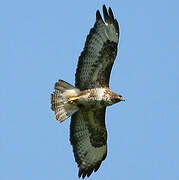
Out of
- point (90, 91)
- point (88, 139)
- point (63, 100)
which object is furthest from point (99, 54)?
point (88, 139)

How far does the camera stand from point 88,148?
14.0 metres

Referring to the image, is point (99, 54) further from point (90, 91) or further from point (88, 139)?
point (88, 139)

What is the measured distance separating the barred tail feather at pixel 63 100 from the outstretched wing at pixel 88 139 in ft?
1.18

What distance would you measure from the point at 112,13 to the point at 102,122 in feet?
8.02

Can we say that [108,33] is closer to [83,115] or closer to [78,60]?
[78,60]

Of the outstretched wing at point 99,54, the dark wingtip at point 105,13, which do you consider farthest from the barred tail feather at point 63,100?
the dark wingtip at point 105,13

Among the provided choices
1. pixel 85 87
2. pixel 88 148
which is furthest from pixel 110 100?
pixel 88 148

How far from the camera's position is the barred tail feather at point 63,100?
13367 millimetres

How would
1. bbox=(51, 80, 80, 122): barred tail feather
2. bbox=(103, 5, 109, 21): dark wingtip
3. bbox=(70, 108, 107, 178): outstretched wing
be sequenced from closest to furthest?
1. bbox=(103, 5, 109, 21): dark wingtip
2. bbox=(51, 80, 80, 122): barred tail feather
3. bbox=(70, 108, 107, 178): outstretched wing

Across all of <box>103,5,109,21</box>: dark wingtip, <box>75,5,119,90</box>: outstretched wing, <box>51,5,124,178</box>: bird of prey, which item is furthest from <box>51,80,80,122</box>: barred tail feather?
<box>103,5,109,21</box>: dark wingtip

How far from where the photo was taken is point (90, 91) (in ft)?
43.5

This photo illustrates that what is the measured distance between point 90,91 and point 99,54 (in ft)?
2.66

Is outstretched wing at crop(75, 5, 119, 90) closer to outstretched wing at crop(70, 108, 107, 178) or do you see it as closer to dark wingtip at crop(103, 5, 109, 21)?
dark wingtip at crop(103, 5, 109, 21)

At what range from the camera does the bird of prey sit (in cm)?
1316
